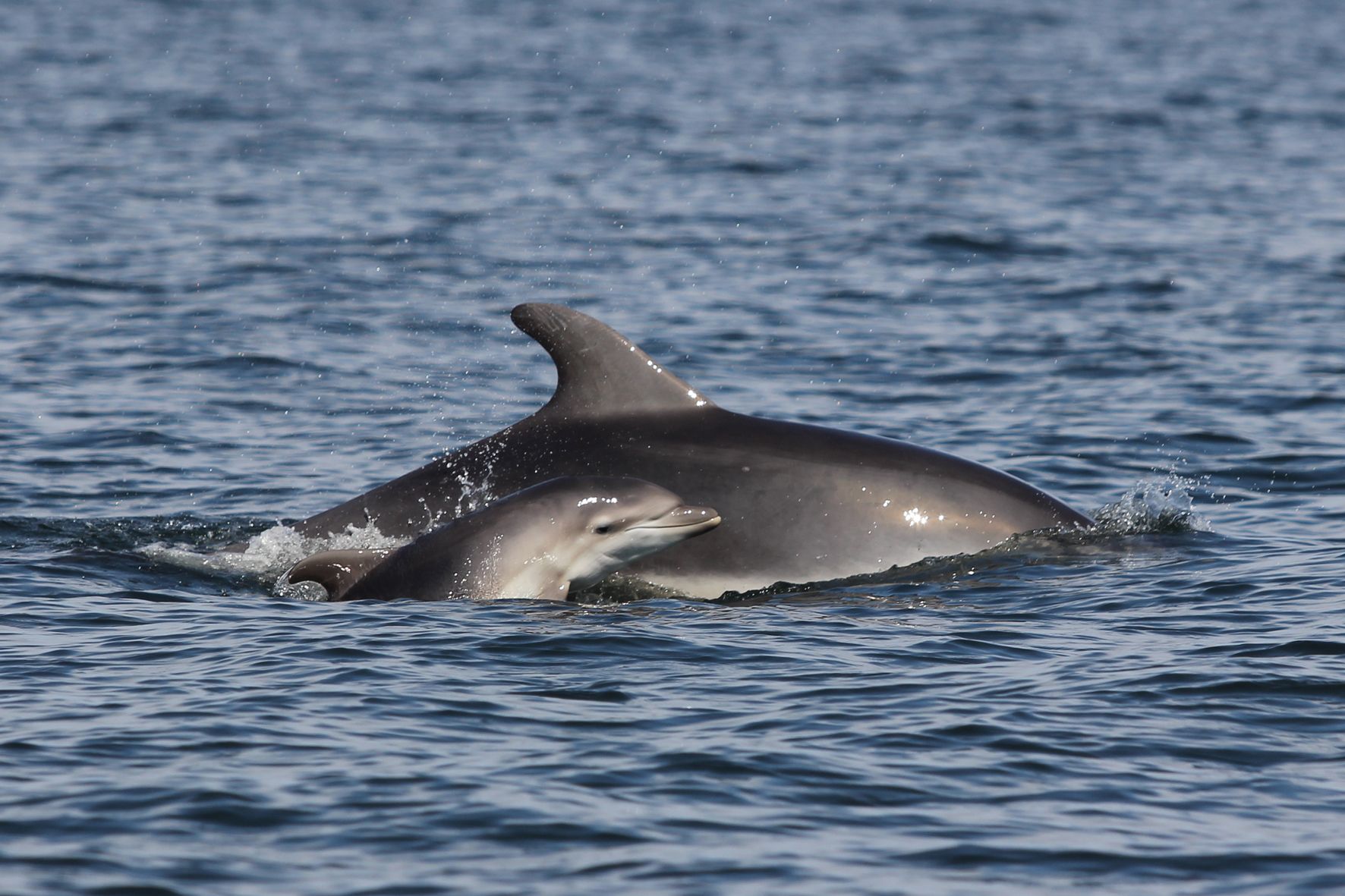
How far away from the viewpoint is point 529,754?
1126 cm

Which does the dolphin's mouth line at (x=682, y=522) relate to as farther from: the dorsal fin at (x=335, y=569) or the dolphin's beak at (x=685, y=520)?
the dorsal fin at (x=335, y=569)

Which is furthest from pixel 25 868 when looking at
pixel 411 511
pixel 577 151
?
pixel 577 151

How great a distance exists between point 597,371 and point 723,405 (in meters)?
7.59

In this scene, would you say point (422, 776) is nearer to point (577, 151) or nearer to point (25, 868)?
point (25, 868)

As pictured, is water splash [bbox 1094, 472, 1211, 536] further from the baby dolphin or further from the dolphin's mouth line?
the baby dolphin

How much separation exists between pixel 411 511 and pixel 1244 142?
34.2m

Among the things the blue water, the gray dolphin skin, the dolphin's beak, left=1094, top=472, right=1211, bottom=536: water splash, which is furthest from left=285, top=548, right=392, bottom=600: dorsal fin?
left=1094, top=472, right=1211, bottom=536: water splash

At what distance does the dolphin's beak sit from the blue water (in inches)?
26.8

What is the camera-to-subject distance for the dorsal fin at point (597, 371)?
15719 mm

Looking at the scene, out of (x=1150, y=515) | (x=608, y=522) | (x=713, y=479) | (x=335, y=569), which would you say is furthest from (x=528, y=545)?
(x=1150, y=515)

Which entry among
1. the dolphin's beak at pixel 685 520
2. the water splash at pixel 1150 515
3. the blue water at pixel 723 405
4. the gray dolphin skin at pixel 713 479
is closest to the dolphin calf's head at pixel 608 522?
the dolphin's beak at pixel 685 520

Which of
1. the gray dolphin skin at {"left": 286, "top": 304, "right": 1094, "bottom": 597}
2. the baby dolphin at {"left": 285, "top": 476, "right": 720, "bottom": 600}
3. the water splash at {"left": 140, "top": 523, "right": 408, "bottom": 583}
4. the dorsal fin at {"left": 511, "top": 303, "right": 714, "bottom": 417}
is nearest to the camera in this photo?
the baby dolphin at {"left": 285, "top": 476, "right": 720, "bottom": 600}

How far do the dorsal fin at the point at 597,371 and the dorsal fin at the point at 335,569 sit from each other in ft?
6.60

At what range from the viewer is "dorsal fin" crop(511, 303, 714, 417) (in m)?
15.7
